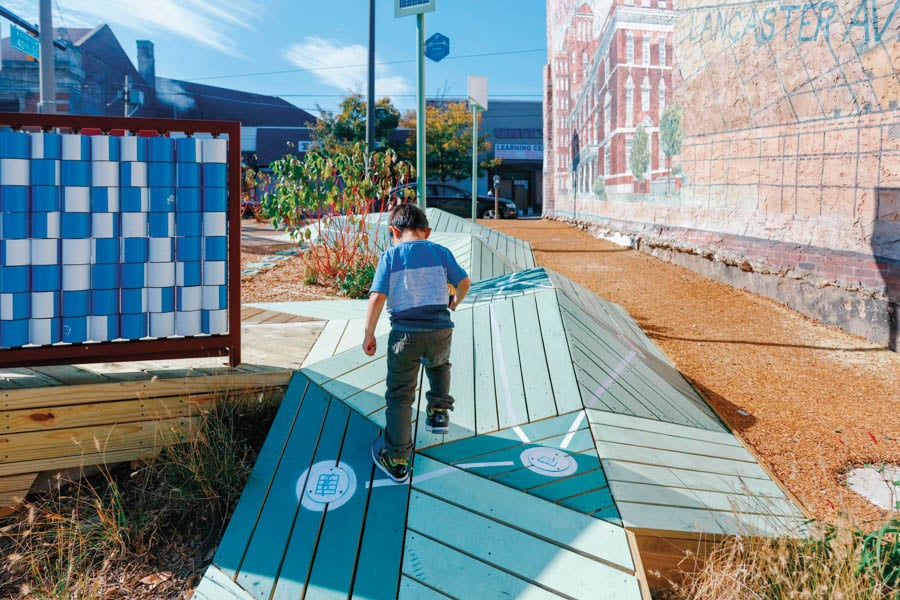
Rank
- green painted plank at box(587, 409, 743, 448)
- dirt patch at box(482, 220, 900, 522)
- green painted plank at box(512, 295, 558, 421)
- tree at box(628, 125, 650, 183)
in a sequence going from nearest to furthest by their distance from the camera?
green painted plank at box(587, 409, 743, 448) → green painted plank at box(512, 295, 558, 421) → dirt patch at box(482, 220, 900, 522) → tree at box(628, 125, 650, 183)

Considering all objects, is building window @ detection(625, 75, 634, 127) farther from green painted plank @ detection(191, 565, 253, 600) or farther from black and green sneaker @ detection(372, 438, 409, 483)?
green painted plank @ detection(191, 565, 253, 600)

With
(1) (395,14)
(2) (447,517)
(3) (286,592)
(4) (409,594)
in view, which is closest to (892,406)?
(2) (447,517)

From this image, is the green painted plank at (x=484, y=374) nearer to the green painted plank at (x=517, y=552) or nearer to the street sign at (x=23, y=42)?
the green painted plank at (x=517, y=552)

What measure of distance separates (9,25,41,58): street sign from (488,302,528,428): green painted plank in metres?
12.5

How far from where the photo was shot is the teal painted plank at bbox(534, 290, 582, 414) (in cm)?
341

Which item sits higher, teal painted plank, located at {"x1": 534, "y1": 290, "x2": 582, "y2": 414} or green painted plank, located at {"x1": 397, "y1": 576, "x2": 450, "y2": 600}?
teal painted plank, located at {"x1": 534, "y1": 290, "x2": 582, "y2": 414}

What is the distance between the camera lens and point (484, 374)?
368cm

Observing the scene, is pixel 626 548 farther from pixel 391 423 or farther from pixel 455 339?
pixel 455 339

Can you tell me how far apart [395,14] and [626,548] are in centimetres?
499

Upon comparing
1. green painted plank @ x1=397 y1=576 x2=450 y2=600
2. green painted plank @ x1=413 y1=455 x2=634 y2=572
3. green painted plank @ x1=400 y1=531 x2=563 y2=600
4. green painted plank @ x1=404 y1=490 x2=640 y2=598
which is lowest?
green painted plank @ x1=397 y1=576 x2=450 y2=600

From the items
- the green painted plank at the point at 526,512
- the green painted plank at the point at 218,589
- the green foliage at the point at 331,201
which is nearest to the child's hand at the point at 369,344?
the green painted plank at the point at 526,512

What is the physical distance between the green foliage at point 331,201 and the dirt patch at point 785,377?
310 centimetres

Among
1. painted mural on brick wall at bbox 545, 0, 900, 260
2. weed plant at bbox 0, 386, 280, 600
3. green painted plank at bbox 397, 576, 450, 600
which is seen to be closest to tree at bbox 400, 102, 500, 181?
painted mural on brick wall at bbox 545, 0, 900, 260

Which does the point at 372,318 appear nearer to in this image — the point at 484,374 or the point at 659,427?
the point at 484,374
